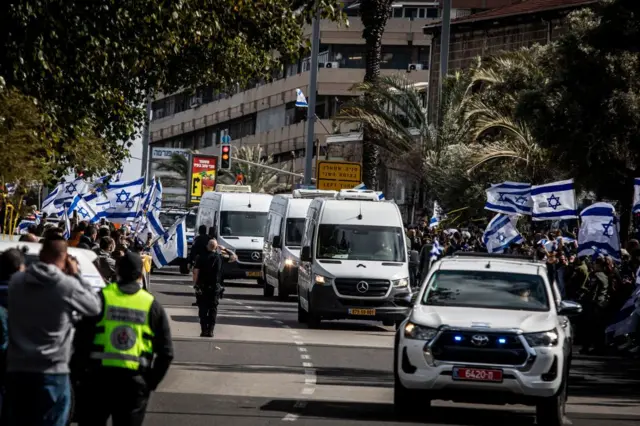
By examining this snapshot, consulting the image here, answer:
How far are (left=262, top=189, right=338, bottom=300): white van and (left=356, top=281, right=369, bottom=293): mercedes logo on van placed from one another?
304 inches

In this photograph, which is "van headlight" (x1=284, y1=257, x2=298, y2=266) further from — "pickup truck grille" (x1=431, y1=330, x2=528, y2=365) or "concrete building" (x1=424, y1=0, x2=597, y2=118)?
"concrete building" (x1=424, y1=0, x2=597, y2=118)

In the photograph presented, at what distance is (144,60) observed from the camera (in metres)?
22.7

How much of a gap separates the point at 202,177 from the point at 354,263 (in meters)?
57.4

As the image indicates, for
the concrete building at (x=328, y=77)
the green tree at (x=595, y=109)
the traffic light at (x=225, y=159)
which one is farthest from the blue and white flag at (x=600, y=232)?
the concrete building at (x=328, y=77)

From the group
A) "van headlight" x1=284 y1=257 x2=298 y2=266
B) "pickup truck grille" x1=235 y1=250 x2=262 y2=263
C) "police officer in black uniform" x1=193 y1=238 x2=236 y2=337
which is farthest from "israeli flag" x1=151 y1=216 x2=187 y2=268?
"pickup truck grille" x1=235 y1=250 x2=262 y2=263

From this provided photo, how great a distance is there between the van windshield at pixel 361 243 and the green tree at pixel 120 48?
3450 mm

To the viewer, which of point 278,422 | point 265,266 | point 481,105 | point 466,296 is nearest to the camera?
point 278,422

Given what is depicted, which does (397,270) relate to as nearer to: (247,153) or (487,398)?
(487,398)

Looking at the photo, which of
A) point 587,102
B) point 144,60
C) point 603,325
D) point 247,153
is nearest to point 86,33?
point 144,60

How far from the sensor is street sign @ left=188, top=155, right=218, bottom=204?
85.7 m

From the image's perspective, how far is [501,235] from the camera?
34000mm

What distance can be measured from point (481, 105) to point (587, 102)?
44.1ft

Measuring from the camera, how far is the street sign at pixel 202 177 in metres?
85.7

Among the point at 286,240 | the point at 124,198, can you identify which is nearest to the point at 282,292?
the point at 286,240
